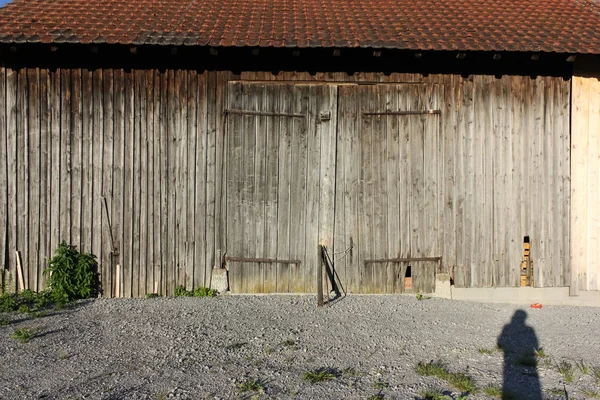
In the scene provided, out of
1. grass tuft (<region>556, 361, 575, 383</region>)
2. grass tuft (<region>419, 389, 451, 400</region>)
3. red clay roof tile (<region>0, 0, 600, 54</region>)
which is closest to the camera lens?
grass tuft (<region>419, 389, 451, 400</region>)

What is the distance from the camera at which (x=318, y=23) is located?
812 cm

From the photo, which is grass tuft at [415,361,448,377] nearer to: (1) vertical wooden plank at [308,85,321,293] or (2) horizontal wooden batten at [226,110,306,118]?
(1) vertical wooden plank at [308,85,321,293]

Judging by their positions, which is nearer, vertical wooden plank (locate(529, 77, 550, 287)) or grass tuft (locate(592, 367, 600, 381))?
grass tuft (locate(592, 367, 600, 381))

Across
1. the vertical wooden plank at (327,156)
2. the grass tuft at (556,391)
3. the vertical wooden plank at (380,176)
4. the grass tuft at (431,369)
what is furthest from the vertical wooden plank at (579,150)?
the grass tuft at (431,369)

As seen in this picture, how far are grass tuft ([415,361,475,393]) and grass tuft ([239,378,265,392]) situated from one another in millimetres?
1428

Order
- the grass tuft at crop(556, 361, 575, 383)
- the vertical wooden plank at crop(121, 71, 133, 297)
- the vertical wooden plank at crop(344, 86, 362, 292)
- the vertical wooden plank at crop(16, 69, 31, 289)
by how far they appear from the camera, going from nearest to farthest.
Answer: the grass tuft at crop(556, 361, 575, 383), the vertical wooden plank at crop(16, 69, 31, 289), the vertical wooden plank at crop(121, 71, 133, 297), the vertical wooden plank at crop(344, 86, 362, 292)

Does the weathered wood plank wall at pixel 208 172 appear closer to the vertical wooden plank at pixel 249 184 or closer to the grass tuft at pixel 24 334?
the vertical wooden plank at pixel 249 184

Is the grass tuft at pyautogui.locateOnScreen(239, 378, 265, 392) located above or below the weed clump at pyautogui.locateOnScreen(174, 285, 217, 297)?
below

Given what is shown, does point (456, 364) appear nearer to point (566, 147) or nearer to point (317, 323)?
point (317, 323)

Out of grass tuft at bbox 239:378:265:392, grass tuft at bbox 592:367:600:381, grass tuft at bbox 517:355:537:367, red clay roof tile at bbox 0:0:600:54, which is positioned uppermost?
red clay roof tile at bbox 0:0:600:54

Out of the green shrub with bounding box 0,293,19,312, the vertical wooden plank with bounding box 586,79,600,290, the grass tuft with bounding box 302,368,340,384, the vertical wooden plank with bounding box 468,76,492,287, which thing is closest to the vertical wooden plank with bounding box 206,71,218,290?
the green shrub with bounding box 0,293,19,312

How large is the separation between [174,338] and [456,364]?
2799mm

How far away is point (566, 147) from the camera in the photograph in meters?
8.08

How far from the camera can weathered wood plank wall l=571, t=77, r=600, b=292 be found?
317 inches
